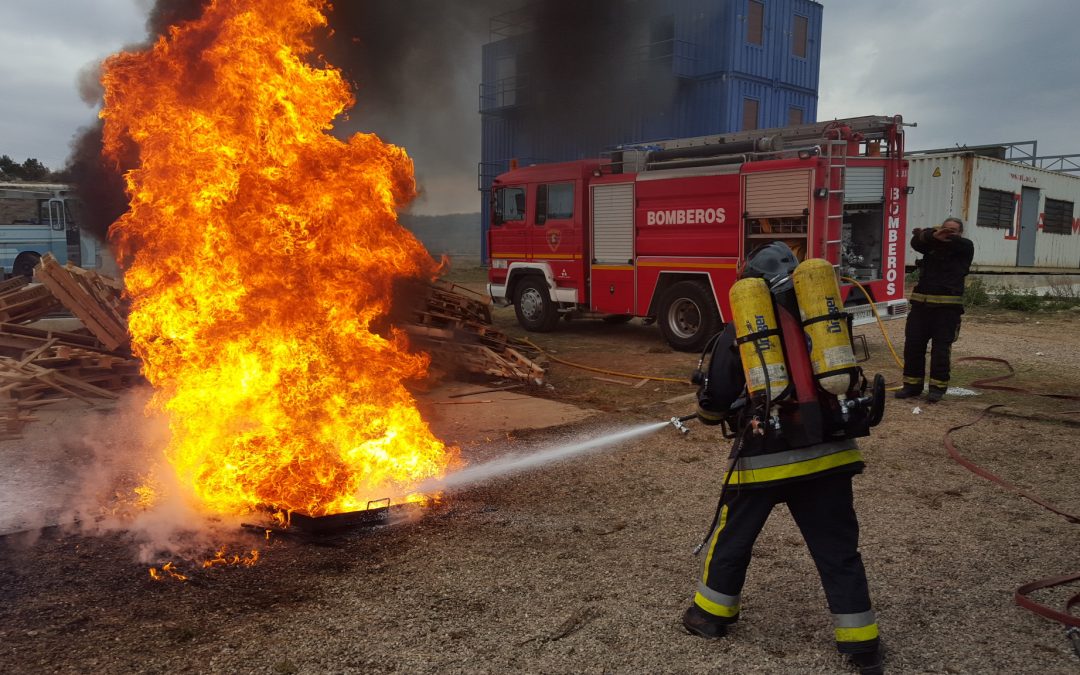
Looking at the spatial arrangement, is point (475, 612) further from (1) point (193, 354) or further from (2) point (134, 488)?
(2) point (134, 488)

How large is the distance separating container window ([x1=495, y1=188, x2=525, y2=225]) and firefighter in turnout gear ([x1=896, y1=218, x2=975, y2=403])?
6.81 m

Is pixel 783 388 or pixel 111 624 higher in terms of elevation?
pixel 783 388

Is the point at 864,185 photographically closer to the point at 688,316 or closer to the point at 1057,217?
the point at 688,316

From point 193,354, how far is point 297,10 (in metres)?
2.50

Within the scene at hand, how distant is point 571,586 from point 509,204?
33.0 feet

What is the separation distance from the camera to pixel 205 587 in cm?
353

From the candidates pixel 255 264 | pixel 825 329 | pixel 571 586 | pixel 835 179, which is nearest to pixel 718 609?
pixel 571 586

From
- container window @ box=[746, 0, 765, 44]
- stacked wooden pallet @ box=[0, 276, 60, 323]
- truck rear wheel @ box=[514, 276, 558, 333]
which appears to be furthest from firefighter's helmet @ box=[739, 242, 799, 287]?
container window @ box=[746, 0, 765, 44]

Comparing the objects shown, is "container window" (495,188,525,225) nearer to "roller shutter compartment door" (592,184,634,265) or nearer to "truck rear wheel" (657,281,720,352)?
"roller shutter compartment door" (592,184,634,265)

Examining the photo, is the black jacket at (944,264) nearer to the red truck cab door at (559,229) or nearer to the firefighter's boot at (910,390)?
the firefighter's boot at (910,390)

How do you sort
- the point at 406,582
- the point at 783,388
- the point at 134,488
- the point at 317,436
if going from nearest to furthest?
the point at 783,388 < the point at 406,582 < the point at 317,436 < the point at 134,488

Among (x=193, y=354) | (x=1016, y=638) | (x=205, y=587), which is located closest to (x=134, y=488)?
(x=193, y=354)

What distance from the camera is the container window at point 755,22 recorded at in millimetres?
21609

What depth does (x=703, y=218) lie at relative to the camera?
33.7 ft
